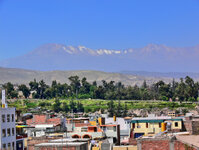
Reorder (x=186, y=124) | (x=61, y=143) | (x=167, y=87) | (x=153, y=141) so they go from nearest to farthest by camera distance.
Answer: (x=153, y=141)
(x=61, y=143)
(x=186, y=124)
(x=167, y=87)

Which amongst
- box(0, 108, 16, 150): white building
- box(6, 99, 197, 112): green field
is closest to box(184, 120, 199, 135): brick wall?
box(0, 108, 16, 150): white building

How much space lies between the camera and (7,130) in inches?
2095

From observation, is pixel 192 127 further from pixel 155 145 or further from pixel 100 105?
pixel 100 105

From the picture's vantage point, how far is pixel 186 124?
5662 cm

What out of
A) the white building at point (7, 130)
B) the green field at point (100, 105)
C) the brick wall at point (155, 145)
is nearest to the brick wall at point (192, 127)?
the brick wall at point (155, 145)

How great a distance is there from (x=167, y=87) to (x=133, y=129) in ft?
415

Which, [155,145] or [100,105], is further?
[100,105]

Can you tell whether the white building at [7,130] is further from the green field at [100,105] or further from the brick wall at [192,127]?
the green field at [100,105]

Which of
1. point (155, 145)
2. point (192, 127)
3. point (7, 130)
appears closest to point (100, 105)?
point (7, 130)

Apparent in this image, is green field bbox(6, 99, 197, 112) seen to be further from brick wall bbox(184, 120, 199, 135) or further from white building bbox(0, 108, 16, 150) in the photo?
white building bbox(0, 108, 16, 150)

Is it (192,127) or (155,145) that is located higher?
(192,127)

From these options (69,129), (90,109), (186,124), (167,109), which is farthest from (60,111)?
(186,124)

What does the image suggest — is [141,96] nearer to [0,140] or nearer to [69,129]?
[69,129]

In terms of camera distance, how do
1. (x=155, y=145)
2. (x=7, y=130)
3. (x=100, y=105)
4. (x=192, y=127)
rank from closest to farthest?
(x=155, y=145) → (x=192, y=127) → (x=7, y=130) → (x=100, y=105)
